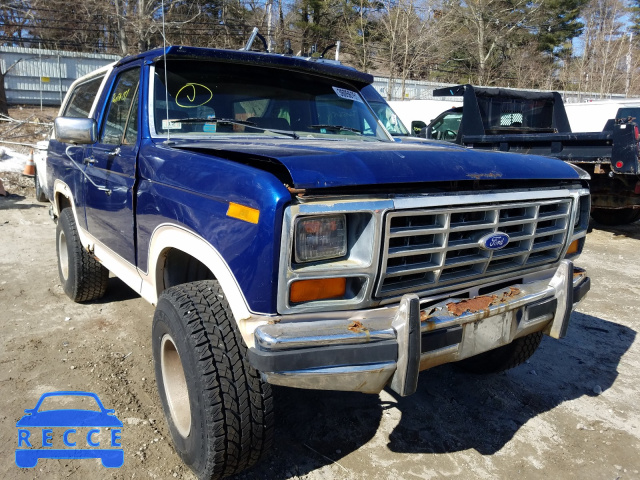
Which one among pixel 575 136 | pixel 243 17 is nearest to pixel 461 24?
pixel 243 17

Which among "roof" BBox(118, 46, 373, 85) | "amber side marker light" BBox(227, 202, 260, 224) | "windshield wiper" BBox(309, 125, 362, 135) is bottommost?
"amber side marker light" BBox(227, 202, 260, 224)

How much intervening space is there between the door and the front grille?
5.26 feet

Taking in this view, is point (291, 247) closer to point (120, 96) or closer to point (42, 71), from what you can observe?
point (120, 96)

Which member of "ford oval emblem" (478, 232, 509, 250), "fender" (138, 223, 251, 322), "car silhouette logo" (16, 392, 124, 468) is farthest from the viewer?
"car silhouette logo" (16, 392, 124, 468)

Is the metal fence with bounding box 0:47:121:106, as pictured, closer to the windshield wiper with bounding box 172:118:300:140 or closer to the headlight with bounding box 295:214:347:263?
the windshield wiper with bounding box 172:118:300:140

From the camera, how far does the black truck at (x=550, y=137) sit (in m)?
7.13

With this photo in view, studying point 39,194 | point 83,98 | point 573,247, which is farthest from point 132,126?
point 39,194

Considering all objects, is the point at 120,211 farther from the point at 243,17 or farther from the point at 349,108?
the point at 243,17

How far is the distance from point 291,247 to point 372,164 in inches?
19.9

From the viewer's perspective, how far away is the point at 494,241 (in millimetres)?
2383

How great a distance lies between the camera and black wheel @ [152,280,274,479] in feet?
6.90

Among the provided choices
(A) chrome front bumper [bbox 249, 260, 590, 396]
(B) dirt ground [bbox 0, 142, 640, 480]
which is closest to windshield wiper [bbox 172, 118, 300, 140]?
(A) chrome front bumper [bbox 249, 260, 590, 396]

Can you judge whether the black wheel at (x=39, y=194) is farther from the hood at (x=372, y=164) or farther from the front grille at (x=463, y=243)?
the front grille at (x=463, y=243)

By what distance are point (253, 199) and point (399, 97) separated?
24.7 m
